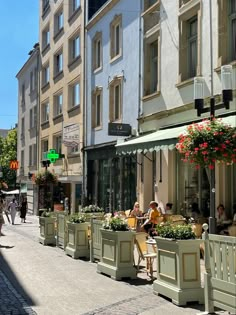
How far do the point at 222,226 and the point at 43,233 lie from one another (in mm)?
6409

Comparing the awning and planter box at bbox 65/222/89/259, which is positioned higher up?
the awning

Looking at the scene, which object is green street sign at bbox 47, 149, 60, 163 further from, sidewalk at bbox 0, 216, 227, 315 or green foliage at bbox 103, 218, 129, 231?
green foliage at bbox 103, 218, 129, 231

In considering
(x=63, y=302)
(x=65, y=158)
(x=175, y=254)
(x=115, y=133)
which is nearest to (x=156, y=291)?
(x=175, y=254)

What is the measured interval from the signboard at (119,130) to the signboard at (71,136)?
7086 mm

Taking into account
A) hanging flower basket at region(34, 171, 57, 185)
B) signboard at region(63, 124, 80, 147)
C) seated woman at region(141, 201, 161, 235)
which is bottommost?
seated woman at region(141, 201, 161, 235)

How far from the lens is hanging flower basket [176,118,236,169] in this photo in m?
10.1

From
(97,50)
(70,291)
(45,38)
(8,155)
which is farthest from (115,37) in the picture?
(8,155)

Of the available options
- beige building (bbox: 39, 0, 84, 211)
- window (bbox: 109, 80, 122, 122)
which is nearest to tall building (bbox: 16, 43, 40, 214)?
beige building (bbox: 39, 0, 84, 211)

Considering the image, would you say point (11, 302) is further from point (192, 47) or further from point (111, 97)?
point (111, 97)

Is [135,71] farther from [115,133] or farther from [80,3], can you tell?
[80,3]

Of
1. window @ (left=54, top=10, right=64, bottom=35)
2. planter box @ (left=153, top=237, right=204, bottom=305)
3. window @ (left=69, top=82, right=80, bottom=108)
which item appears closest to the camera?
planter box @ (left=153, top=237, right=204, bottom=305)

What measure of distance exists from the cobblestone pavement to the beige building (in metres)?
18.6

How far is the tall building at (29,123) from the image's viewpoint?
133 feet

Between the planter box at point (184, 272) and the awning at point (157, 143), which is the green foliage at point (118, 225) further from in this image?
the awning at point (157, 143)
